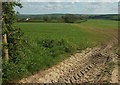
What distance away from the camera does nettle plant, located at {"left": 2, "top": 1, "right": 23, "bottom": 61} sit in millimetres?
8297

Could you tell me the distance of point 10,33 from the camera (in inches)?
356

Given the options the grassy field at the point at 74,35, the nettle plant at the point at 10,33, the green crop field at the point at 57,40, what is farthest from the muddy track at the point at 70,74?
the grassy field at the point at 74,35

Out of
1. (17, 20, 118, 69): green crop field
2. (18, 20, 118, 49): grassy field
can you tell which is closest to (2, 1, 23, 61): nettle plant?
(17, 20, 118, 69): green crop field

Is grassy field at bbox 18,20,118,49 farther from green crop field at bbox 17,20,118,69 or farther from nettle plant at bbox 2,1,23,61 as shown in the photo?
nettle plant at bbox 2,1,23,61

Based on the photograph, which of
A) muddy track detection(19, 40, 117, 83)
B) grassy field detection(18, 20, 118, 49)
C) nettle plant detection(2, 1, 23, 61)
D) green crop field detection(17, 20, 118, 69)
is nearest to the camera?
nettle plant detection(2, 1, 23, 61)

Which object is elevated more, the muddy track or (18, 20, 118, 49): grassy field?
(18, 20, 118, 49): grassy field

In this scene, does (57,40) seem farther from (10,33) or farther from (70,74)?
(10,33)

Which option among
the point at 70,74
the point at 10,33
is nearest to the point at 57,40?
the point at 70,74

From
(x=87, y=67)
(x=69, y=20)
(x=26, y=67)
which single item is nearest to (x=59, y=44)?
(x=87, y=67)

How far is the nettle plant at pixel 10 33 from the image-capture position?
830 centimetres

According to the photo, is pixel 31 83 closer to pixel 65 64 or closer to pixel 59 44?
pixel 65 64

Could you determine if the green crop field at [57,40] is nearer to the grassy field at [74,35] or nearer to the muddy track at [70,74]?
the grassy field at [74,35]

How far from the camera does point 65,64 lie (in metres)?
11.6

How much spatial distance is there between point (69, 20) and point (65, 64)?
356 feet
